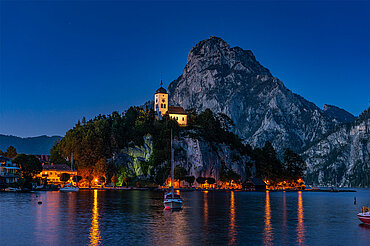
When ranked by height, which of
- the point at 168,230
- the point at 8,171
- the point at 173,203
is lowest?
the point at 168,230

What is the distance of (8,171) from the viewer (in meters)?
166

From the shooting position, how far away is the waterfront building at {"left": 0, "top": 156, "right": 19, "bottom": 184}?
162 m

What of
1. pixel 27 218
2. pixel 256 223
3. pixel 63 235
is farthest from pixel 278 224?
pixel 27 218

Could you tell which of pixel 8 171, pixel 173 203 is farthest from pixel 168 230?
pixel 8 171

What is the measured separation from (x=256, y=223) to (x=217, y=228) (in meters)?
10.5

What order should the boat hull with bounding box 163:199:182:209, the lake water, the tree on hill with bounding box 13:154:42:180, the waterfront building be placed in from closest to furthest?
the lake water
the boat hull with bounding box 163:199:182:209
the waterfront building
the tree on hill with bounding box 13:154:42:180

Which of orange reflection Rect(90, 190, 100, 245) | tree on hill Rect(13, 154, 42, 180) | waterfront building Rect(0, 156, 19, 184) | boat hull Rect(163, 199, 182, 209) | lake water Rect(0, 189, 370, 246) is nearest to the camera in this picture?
orange reflection Rect(90, 190, 100, 245)

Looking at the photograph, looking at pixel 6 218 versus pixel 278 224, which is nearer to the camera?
pixel 278 224

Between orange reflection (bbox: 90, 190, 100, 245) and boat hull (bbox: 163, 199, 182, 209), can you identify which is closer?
orange reflection (bbox: 90, 190, 100, 245)

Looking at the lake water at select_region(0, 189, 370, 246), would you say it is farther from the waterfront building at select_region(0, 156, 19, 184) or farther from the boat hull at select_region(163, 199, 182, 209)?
the waterfront building at select_region(0, 156, 19, 184)

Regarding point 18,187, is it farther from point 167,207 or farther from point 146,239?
point 146,239

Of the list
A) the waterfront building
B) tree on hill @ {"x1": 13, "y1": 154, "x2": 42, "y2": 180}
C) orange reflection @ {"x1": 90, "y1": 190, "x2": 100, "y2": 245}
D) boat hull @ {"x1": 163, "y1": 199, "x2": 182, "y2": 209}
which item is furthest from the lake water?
tree on hill @ {"x1": 13, "y1": 154, "x2": 42, "y2": 180}

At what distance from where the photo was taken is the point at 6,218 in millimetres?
68688

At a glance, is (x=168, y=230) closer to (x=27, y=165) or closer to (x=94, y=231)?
(x=94, y=231)
